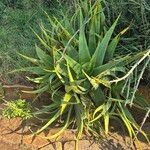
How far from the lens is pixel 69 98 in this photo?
167 inches

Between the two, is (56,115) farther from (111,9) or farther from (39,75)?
(111,9)

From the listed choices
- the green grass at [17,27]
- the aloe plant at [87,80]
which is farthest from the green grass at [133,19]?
the green grass at [17,27]

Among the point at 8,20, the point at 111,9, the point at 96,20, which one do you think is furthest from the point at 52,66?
the point at 8,20

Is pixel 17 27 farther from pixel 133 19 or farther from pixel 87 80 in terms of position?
pixel 87 80

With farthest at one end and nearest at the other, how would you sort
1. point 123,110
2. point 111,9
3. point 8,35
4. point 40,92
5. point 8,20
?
1. point 8,20
2. point 8,35
3. point 111,9
4. point 40,92
5. point 123,110

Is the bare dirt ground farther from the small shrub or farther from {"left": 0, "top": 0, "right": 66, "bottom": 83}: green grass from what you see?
{"left": 0, "top": 0, "right": 66, "bottom": 83}: green grass

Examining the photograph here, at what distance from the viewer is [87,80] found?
427 centimetres

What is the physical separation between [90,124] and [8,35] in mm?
2266

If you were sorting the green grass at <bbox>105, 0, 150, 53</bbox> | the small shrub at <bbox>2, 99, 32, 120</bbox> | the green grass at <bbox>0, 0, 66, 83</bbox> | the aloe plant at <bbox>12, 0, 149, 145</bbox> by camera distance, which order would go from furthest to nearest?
the green grass at <bbox>0, 0, 66, 83</bbox>, the green grass at <bbox>105, 0, 150, 53</bbox>, the small shrub at <bbox>2, 99, 32, 120</bbox>, the aloe plant at <bbox>12, 0, 149, 145</bbox>

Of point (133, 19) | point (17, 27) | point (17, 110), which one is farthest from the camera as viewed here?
point (17, 27)

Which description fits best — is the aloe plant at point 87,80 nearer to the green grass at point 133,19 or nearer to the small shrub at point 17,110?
the small shrub at point 17,110

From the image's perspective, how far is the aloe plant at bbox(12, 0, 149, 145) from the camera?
4168 mm

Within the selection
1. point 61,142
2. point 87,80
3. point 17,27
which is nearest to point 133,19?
point 87,80

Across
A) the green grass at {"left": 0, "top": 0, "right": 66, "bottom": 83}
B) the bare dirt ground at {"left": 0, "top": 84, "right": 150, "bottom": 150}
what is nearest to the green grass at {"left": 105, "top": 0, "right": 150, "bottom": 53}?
the bare dirt ground at {"left": 0, "top": 84, "right": 150, "bottom": 150}
